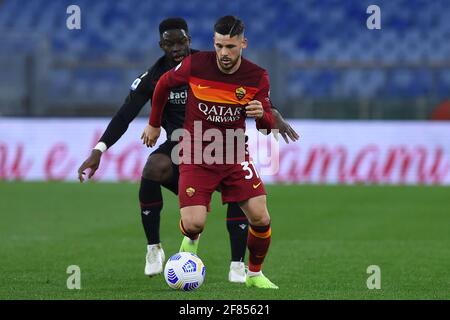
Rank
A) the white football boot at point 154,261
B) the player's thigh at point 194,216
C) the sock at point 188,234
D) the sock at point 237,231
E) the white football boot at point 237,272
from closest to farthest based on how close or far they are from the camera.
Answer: the player's thigh at point 194,216 → the sock at point 188,234 → the white football boot at point 237,272 → the sock at point 237,231 → the white football boot at point 154,261

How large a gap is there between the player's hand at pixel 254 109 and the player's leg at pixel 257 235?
27.8 inches

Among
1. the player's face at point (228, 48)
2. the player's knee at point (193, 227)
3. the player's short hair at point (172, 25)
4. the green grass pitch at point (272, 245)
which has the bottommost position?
the green grass pitch at point (272, 245)

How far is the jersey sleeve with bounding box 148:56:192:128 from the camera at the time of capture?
7691mm

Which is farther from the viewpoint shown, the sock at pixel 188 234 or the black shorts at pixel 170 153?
the black shorts at pixel 170 153

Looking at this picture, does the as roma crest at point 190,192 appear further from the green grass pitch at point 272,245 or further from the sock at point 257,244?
the green grass pitch at point 272,245

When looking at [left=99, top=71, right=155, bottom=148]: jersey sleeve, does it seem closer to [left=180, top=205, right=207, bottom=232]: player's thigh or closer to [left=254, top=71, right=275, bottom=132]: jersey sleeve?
[left=180, top=205, right=207, bottom=232]: player's thigh

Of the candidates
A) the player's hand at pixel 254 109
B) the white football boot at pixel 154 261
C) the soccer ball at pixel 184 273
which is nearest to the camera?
the player's hand at pixel 254 109

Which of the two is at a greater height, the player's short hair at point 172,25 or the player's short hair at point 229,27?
the player's short hair at point 172,25

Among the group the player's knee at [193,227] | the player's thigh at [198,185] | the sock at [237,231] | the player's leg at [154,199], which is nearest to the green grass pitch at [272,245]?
the player's leg at [154,199]

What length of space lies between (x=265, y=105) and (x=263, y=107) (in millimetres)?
46

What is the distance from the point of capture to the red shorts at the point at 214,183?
7.76 metres

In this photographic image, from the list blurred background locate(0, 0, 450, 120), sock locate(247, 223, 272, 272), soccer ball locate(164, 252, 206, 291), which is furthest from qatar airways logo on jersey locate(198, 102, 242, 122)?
blurred background locate(0, 0, 450, 120)

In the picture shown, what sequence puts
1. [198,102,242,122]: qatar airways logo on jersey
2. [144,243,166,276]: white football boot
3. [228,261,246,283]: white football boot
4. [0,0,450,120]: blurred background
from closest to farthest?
[198,102,242,122]: qatar airways logo on jersey < [228,261,246,283]: white football boot < [144,243,166,276]: white football boot < [0,0,450,120]: blurred background
